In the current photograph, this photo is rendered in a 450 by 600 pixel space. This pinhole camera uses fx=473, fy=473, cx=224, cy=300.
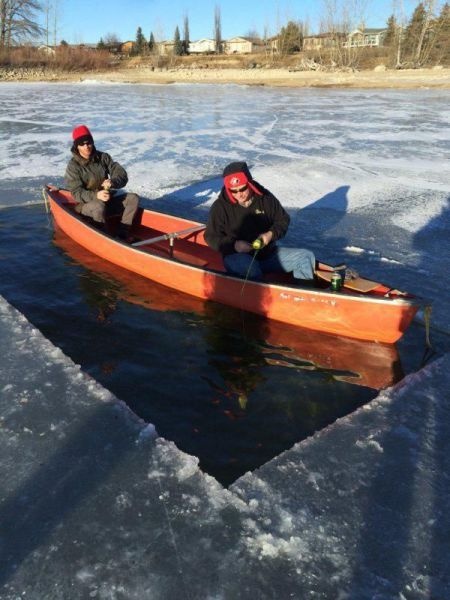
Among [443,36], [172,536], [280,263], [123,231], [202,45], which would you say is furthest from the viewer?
[202,45]

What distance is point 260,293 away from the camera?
443cm

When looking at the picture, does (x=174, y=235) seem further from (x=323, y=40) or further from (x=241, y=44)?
(x=241, y=44)

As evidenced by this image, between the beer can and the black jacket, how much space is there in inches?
27.2

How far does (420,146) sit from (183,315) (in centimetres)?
947

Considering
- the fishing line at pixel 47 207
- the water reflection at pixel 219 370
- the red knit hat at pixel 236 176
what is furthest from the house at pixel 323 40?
the water reflection at pixel 219 370

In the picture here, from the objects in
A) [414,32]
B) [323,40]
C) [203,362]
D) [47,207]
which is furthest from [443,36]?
[203,362]

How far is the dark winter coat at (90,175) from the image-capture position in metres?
6.14

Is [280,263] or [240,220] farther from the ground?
[240,220]

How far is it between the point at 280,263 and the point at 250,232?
0.44 meters

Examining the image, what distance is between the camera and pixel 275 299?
438 centimetres

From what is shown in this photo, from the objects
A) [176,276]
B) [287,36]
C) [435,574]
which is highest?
[287,36]

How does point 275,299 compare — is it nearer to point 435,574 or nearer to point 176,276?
point 176,276

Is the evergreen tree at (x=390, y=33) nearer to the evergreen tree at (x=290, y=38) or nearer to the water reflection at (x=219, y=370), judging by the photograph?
the evergreen tree at (x=290, y=38)

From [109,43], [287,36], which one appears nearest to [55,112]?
[287,36]
